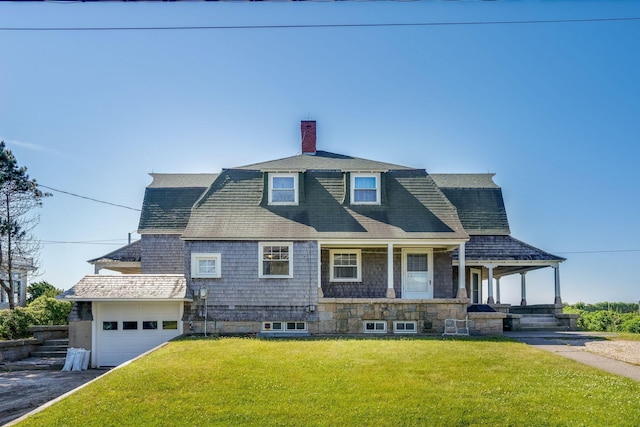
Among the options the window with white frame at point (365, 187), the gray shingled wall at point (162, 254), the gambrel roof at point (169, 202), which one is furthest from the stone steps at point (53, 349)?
the window with white frame at point (365, 187)

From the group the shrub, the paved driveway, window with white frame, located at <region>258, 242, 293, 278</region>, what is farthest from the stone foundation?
the shrub

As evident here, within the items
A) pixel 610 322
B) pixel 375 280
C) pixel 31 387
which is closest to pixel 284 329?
pixel 375 280

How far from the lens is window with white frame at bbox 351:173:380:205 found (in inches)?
773

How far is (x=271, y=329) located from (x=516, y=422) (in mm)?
10554

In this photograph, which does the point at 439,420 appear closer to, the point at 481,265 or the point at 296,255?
the point at 296,255

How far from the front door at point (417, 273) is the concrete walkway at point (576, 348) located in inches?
144

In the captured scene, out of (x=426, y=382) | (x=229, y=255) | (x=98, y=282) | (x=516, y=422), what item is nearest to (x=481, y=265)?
(x=229, y=255)

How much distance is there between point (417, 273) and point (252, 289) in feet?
21.1

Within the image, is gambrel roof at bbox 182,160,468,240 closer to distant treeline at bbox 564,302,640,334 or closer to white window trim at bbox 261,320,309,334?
white window trim at bbox 261,320,309,334

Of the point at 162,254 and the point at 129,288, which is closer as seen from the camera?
the point at 129,288

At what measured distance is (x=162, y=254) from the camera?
830 inches

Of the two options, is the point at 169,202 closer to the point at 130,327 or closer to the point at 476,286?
the point at 130,327

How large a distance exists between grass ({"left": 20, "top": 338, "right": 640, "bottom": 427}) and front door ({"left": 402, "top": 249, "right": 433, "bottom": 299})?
22.1 feet

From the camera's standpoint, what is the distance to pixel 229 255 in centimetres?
1786
